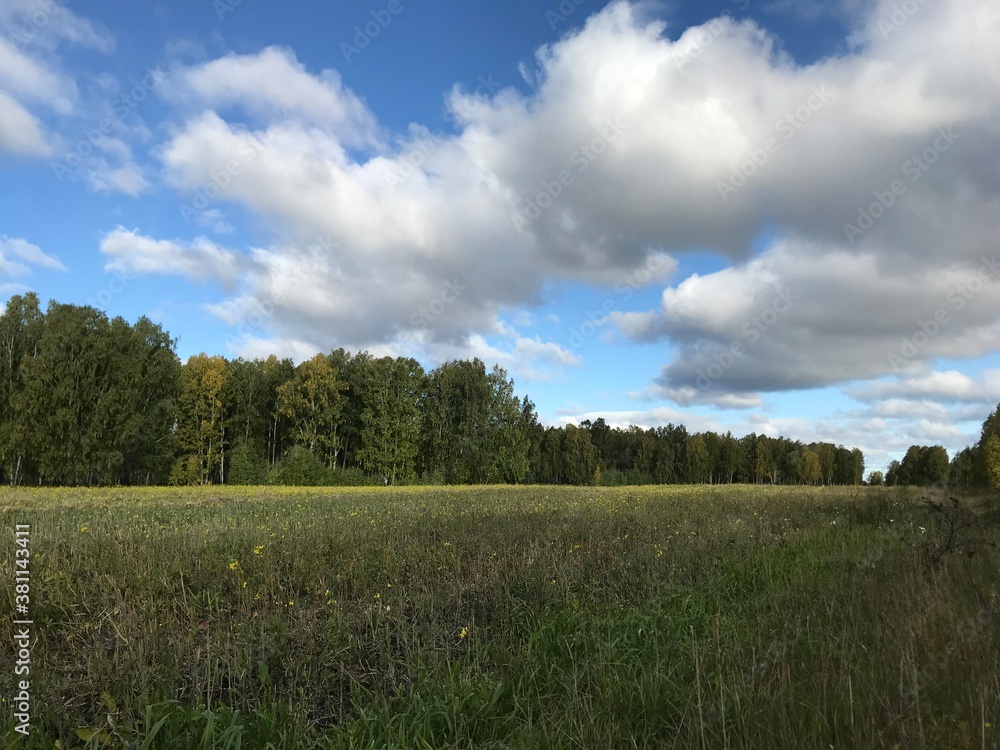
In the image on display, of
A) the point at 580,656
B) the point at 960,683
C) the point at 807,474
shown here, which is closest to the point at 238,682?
the point at 580,656

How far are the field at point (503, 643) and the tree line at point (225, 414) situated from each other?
38334 millimetres

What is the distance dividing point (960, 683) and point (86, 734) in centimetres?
509

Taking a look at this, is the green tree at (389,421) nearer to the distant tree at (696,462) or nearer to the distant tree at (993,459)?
the distant tree at (993,459)

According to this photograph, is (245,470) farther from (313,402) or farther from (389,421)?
(389,421)

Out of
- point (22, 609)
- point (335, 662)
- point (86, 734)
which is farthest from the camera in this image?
point (22, 609)

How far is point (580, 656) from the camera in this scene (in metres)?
4.55

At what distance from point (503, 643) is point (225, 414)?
193 ft

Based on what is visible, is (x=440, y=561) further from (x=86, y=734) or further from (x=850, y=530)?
(x=850, y=530)

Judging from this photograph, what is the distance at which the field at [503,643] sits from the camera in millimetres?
3145

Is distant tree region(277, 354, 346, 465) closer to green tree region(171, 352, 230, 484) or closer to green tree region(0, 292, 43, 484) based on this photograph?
green tree region(171, 352, 230, 484)

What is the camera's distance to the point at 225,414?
56250 millimetres

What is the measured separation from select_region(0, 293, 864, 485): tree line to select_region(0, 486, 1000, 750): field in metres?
38.3

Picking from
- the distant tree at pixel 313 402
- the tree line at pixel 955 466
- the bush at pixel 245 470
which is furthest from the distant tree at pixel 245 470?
the tree line at pixel 955 466

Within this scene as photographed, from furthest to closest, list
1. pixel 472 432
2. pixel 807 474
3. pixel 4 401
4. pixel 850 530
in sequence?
1. pixel 807 474
2. pixel 472 432
3. pixel 4 401
4. pixel 850 530
